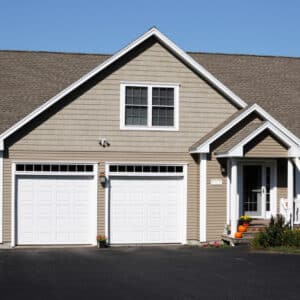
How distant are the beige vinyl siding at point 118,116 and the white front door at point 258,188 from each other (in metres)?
2.04

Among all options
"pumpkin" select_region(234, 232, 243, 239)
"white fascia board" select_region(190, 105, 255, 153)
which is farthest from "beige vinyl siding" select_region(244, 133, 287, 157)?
"pumpkin" select_region(234, 232, 243, 239)

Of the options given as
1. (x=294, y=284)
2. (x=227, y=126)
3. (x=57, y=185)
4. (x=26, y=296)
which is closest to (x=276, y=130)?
(x=227, y=126)

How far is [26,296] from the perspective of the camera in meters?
12.3

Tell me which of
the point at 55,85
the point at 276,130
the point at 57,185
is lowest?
the point at 57,185

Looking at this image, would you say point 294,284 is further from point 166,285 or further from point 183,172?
point 183,172

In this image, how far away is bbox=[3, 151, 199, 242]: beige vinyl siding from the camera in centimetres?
2194

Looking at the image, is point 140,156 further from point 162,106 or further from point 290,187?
point 290,187

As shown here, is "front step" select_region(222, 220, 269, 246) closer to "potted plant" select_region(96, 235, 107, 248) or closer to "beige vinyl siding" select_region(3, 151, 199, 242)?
"beige vinyl siding" select_region(3, 151, 199, 242)

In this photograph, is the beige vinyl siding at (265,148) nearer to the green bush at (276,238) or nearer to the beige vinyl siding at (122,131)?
the beige vinyl siding at (122,131)

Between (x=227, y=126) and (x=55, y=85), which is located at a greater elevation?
(x=55, y=85)

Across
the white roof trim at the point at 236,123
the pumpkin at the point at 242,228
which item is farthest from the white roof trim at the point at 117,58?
the pumpkin at the point at 242,228

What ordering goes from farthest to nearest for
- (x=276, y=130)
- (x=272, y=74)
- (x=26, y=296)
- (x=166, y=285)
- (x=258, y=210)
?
(x=272, y=74) → (x=258, y=210) → (x=276, y=130) → (x=166, y=285) → (x=26, y=296)

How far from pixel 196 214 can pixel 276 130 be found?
12.6 ft

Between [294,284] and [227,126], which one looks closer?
[294,284]
